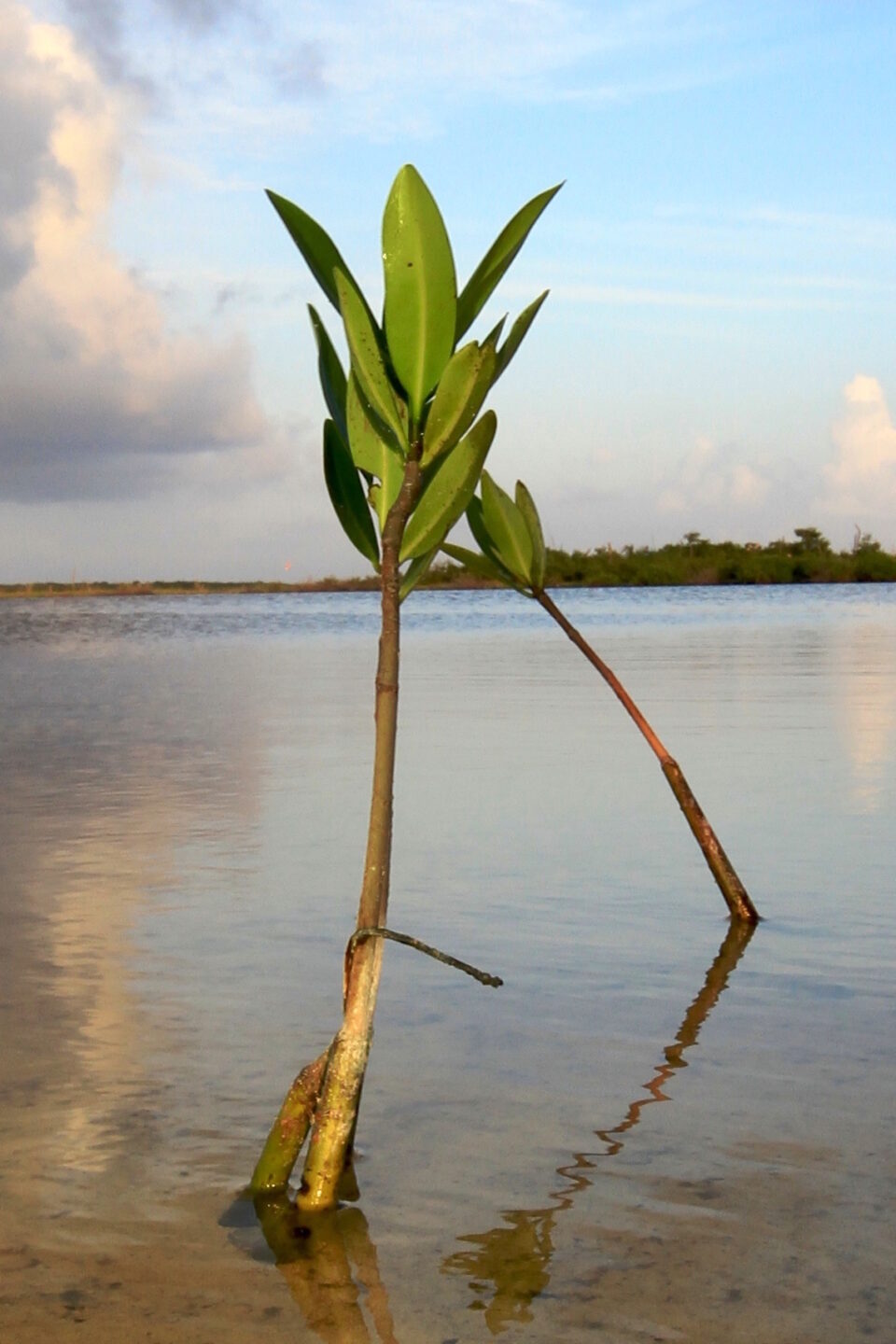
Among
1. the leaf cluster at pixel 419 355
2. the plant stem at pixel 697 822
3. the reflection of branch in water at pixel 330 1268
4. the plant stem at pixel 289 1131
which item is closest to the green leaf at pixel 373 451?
the leaf cluster at pixel 419 355

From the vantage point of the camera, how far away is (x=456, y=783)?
860 centimetres

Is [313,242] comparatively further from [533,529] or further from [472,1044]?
[533,529]

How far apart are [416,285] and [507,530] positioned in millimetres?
2441

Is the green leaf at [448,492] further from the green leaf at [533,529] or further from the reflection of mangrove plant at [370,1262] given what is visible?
the green leaf at [533,529]

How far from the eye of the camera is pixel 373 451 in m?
3.15

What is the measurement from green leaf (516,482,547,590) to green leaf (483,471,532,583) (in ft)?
0.06

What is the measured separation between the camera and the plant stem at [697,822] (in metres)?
5.34

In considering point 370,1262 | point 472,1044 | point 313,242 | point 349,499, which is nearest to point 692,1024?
point 472,1044

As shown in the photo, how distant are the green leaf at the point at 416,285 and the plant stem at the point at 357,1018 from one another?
1.39ft

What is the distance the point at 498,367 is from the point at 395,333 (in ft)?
0.71

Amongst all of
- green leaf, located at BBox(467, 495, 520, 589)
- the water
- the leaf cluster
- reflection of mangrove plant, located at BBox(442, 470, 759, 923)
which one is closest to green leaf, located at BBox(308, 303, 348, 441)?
the leaf cluster

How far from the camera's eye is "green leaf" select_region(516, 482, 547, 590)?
5438 mm

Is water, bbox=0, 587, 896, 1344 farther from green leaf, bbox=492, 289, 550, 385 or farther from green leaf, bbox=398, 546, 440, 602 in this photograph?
green leaf, bbox=492, 289, 550, 385

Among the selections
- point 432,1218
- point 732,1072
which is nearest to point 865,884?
point 732,1072
